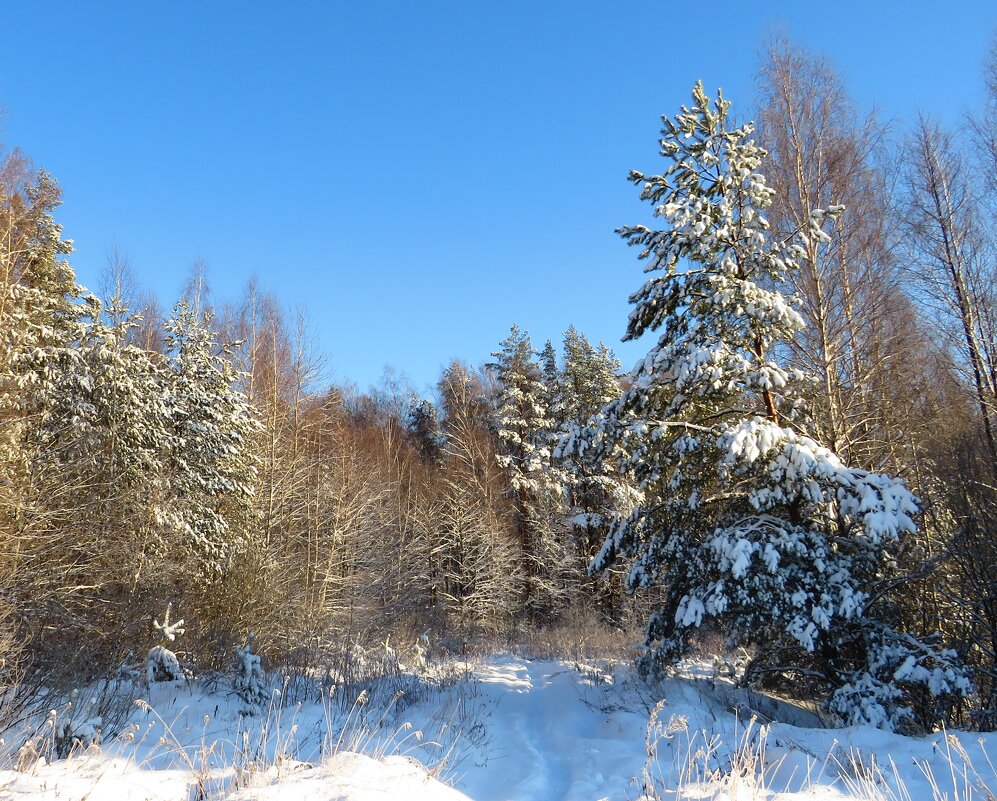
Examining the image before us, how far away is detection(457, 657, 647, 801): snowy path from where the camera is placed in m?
5.40

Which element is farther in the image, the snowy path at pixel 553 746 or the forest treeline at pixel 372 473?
the forest treeline at pixel 372 473

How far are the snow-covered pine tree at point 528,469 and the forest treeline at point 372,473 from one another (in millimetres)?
181

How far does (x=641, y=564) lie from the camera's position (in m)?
8.52

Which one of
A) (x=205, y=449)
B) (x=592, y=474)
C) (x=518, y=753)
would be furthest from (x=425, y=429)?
(x=518, y=753)

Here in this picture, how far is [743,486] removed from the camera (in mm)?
8312

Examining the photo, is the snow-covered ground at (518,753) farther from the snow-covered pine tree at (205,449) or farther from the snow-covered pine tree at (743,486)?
the snow-covered pine tree at (205,449)

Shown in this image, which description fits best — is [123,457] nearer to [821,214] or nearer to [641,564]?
[641,564]

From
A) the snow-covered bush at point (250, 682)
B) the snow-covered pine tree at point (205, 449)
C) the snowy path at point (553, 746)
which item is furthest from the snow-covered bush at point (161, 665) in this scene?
the snow-covered pine tree at point (205, 449)

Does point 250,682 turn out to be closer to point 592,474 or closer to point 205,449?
point 205,449

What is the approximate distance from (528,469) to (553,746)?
53.3 ft

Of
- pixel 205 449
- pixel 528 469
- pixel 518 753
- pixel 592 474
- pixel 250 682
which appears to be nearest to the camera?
pixel 518 753

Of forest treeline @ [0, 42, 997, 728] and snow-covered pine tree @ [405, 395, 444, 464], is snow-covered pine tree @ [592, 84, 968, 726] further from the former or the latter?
snow-covered pine tree @ [405, 395, 444, 464]

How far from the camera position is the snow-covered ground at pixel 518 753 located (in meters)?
4.11

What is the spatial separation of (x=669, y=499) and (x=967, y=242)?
1004 centimetres
